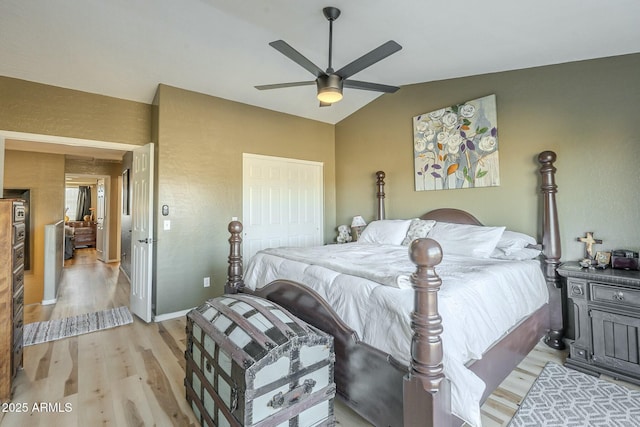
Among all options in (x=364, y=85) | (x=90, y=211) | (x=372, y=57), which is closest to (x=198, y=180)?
(x=364, y=85)

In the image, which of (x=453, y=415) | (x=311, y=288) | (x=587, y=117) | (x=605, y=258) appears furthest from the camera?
(x=587, y=117)

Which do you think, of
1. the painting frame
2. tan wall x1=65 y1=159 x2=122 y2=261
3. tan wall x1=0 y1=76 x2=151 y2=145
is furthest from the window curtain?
tan wall x1=0 y1=76 x2=151 y2=145

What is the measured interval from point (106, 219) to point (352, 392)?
8119 millimetres

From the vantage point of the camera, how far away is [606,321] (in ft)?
7.23

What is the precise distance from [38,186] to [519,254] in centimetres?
738

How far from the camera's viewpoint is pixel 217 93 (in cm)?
381

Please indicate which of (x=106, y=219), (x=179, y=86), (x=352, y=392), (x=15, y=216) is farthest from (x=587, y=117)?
(x=106, y=219)

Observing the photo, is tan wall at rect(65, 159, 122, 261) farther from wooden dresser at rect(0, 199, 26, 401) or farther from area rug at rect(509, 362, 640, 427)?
area rug at rect(509, 362, 640, 427)

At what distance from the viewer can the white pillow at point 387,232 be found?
349 centimetres

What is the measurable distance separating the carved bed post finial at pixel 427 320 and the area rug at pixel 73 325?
3.41 m

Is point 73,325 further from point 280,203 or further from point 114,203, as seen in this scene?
point 114,203

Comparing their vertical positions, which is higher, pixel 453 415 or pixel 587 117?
pixel 587 117

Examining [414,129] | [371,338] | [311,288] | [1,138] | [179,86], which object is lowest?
[371,338]

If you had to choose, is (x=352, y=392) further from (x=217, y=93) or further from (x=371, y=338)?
(x=217, y=93)
